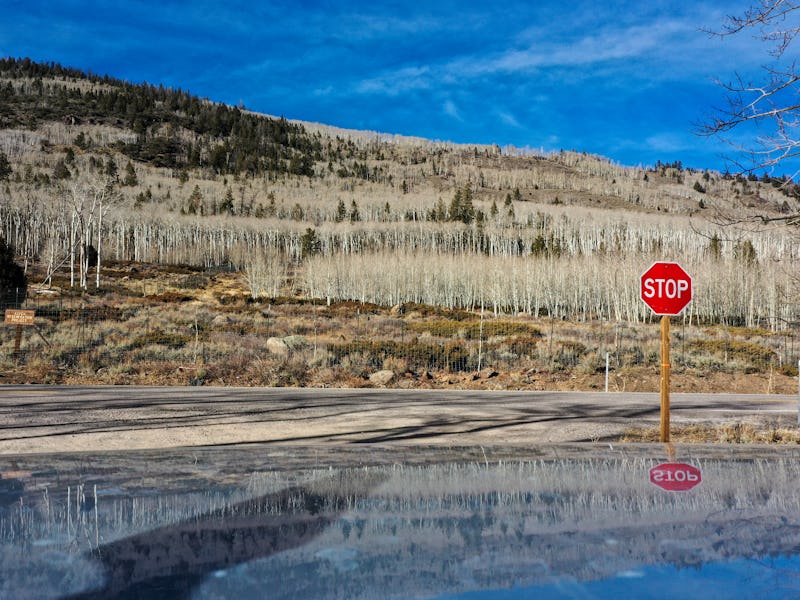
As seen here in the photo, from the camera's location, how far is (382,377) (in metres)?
20.0

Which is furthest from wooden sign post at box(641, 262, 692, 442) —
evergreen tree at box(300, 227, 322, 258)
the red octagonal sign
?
evergreen tree at box(300, 227, 322, 258)

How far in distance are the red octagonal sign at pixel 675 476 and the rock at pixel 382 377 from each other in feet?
54.4

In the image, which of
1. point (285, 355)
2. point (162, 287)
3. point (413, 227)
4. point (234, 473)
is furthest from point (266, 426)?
point (413, 227)

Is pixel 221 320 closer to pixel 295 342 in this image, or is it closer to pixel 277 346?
pixel 295 342

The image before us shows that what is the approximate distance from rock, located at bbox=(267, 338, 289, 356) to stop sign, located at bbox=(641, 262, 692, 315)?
643 inches

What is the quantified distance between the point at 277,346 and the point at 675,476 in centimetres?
2141

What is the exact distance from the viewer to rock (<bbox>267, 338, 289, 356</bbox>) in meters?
23.2

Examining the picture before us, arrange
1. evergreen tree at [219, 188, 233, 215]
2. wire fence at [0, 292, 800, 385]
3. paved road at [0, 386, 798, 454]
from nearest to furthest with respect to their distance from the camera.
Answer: paved road at [0, 386, 798, 454] → wire fence at [0, 292, 800, 385] → evergreen tree at [219, 188, 233, 215]

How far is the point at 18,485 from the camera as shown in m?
3.01

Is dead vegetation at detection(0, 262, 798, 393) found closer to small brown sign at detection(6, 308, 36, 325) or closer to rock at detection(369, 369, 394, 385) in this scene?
rock at detection(369, 369, 394, 385)

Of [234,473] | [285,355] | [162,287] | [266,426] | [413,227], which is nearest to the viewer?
[234,473]

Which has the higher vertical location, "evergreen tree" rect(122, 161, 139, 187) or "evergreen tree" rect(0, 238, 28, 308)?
"evergreen tree" rect(122, 161, 139, 187)

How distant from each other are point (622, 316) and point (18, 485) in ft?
207

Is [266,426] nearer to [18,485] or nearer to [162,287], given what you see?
[18,485]
